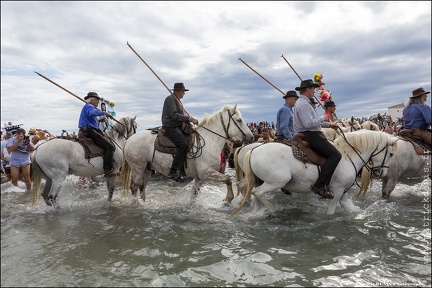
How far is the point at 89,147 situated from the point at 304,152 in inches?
219

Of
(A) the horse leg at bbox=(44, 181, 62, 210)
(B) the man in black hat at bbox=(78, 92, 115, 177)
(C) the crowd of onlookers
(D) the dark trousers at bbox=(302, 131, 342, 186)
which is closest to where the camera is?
(D) the dark trousers at bbox=(302, 131, 342, 186)

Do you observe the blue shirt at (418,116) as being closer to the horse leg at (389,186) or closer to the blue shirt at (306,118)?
the horse leg at (389,186)

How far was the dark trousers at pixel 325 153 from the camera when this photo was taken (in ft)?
20.2

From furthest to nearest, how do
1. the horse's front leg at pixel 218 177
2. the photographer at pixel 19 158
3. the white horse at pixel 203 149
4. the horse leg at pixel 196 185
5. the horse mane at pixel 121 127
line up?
the photographer at pixel 19 158
the horse mane at pixel 121 127
the horse leg at pixel 196 185
the white horse at pixel 203 149
the horse's front leg at pixel 218 177

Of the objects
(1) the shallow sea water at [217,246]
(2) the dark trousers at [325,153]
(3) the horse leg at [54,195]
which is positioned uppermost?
(2) the dark trousers at [325,153]

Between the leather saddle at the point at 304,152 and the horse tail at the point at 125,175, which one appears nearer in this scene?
the leather saddle at the point at 304,152

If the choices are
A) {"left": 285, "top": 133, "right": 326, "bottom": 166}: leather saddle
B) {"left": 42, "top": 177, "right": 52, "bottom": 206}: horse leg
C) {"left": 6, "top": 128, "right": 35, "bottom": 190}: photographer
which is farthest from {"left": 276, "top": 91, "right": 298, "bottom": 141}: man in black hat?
{"left": 6, "top": 128, "right": 35, "bottom": 190}: photographer

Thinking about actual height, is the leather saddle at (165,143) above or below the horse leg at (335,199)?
above

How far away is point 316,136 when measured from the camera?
6309 millimetres

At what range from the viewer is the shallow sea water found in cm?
411

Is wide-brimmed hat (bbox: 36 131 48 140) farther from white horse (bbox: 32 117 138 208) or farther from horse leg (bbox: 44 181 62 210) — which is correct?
horse leg (bbox: 44 181 62 210)

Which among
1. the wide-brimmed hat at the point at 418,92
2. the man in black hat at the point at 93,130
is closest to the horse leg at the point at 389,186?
the wide-brimmed hat at the point at 418,92

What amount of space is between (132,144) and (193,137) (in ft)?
5.52

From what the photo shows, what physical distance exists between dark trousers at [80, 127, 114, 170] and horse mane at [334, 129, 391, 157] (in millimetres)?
5723
